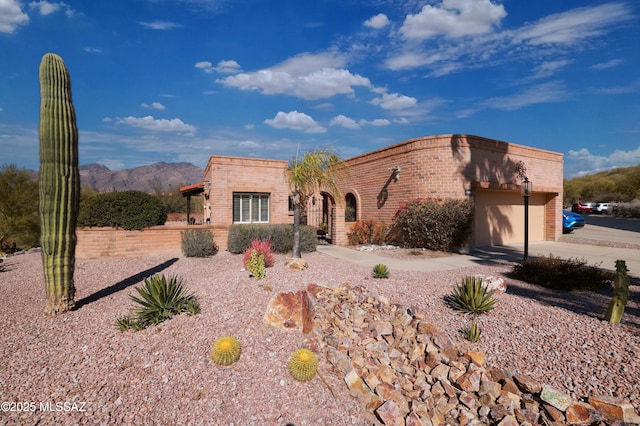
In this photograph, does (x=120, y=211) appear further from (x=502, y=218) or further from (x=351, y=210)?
(x=502, y=218)

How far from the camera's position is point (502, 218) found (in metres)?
13.7

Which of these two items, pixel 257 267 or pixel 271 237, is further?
pixel 271 237

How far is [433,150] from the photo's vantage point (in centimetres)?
1219

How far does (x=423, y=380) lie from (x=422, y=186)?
9421mm

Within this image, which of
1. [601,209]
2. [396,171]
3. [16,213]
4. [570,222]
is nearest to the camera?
Result: [16,213]

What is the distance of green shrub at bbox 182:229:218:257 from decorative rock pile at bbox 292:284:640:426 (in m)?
6.24

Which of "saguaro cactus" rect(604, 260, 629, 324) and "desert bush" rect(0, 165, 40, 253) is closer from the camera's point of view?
"saguaro cactus" rect(604, 260, 629, 324)

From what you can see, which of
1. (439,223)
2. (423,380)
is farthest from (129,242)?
(439,223)

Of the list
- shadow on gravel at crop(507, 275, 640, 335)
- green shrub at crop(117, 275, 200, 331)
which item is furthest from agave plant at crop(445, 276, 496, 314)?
green shrub at crop(117, 275, 200, 331)

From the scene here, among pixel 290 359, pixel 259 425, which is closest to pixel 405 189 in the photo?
pixel 290 359

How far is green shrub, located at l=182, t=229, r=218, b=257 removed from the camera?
10.2 m

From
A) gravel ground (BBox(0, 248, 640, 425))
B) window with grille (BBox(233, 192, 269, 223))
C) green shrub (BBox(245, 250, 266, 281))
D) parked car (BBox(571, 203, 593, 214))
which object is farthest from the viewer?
parked car (BBox(571, 203, 593, 214))

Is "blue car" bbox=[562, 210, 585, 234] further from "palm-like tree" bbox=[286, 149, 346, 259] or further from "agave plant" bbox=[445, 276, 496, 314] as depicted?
"agave plant" bbox=[445, 276, 496, 314]

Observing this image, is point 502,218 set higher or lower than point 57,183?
lower
